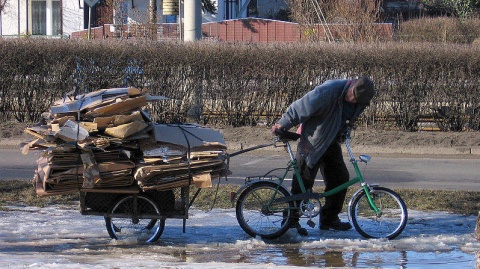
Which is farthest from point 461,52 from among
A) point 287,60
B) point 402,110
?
point 287,60

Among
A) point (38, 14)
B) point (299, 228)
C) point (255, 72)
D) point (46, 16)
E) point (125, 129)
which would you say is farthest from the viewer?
point (38, 14)

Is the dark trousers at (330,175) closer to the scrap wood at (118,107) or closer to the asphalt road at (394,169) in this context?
the scrap wood at (118,107)

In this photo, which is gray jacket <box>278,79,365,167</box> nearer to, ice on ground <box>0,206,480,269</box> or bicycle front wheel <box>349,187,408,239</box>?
bicycle front wheel <box>349,187,408,239</box>

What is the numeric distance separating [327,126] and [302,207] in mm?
883

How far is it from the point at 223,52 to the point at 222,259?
9.97m

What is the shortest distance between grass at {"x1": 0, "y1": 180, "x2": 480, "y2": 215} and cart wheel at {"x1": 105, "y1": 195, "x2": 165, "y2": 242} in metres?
1.40

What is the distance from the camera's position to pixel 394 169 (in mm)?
13641

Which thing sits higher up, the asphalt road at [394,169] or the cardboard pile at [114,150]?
the cardboard pile at [114,150]

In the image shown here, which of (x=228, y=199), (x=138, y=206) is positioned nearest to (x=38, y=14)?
(x=228, y=199)

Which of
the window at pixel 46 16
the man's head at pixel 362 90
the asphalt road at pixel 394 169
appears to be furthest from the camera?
the window at pixel 46 16

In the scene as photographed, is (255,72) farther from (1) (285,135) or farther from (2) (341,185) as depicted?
(1) (285,135)

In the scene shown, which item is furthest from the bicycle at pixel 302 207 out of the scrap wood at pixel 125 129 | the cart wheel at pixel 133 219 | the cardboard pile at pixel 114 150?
the scrap wood at pixel 125 129

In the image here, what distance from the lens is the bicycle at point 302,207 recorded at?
8.09 m

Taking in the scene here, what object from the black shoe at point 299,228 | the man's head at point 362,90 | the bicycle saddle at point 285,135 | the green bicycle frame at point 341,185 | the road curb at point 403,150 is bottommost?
the black shoe at point 299,228
